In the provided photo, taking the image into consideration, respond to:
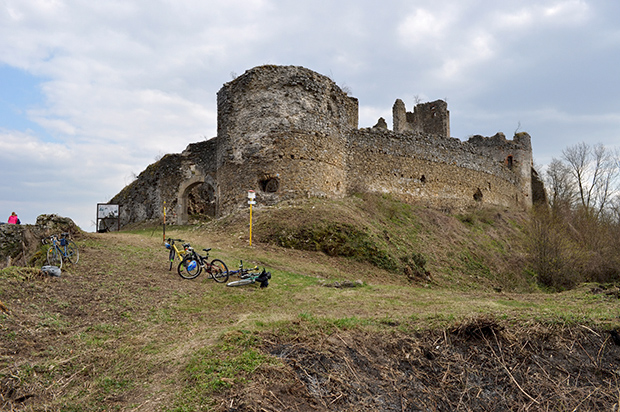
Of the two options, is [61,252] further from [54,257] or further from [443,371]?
[443,371]

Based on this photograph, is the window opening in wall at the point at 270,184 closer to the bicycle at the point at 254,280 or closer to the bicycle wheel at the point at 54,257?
the bicycle at the point at 254,280

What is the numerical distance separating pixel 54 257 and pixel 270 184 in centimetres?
937

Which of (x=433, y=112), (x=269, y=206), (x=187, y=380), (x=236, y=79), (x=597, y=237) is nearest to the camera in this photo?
(x=187, y=380)

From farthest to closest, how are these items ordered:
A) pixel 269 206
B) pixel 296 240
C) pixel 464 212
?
pixel 464 212 → pixel 269 206 → pixel 296 240

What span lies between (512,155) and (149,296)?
2973cm

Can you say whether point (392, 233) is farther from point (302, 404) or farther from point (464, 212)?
point (302, 404)

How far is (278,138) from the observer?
55.5 feet

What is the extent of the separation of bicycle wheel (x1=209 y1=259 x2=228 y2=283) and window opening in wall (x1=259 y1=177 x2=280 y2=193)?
722 cm

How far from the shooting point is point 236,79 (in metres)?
18.2

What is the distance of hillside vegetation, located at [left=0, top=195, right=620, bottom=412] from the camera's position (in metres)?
4.59

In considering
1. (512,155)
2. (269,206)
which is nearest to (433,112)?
(512,155)

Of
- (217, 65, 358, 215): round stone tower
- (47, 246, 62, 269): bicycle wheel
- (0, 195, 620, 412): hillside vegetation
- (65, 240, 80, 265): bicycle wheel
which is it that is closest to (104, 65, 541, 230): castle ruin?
(217, 65, 358, 215): round stone tower

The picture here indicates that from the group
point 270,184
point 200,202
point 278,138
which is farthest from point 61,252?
point 200,202

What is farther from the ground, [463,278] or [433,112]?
[433,112]
